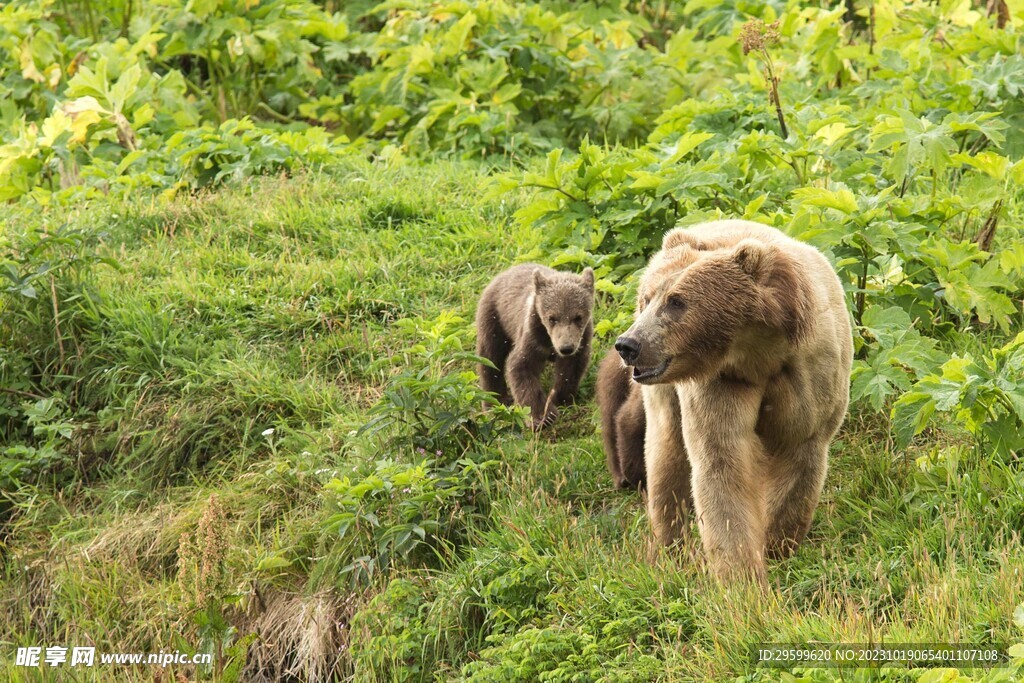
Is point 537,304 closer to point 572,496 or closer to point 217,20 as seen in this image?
point 572,496

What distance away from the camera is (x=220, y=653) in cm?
534

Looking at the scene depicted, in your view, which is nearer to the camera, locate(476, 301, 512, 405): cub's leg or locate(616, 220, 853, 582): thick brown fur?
locate(616, 220, 853, 582): thick brown fur

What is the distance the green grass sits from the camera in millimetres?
4527

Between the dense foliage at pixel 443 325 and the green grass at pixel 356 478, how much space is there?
0.07 feet

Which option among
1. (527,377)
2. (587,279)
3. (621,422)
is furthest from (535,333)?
(621,422)

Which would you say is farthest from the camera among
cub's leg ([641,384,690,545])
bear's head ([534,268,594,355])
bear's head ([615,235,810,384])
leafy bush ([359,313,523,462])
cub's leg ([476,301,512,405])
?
cub's leg ([476,301,512,405])

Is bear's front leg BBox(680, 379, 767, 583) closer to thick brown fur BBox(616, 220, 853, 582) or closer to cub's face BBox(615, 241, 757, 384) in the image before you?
thick brown fur BBox(616, 220, 853, 582)

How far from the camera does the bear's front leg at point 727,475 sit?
434 cm

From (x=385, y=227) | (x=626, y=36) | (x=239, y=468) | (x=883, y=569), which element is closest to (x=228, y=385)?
(x=239, y=468)

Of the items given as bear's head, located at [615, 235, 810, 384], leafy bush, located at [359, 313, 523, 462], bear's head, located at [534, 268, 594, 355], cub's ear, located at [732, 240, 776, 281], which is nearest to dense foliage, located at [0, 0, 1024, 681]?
leafy bush, located at [359, 313, 523, 462]

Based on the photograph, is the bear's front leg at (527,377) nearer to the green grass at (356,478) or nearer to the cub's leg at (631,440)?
the green grass at (356,478)

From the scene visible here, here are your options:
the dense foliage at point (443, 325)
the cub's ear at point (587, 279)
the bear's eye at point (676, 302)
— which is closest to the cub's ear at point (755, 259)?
the bear's eye at point (676, 302)

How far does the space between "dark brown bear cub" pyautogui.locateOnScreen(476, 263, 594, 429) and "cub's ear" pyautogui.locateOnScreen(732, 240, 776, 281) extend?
2305 mm

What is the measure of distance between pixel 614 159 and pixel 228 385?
2.77 metres
